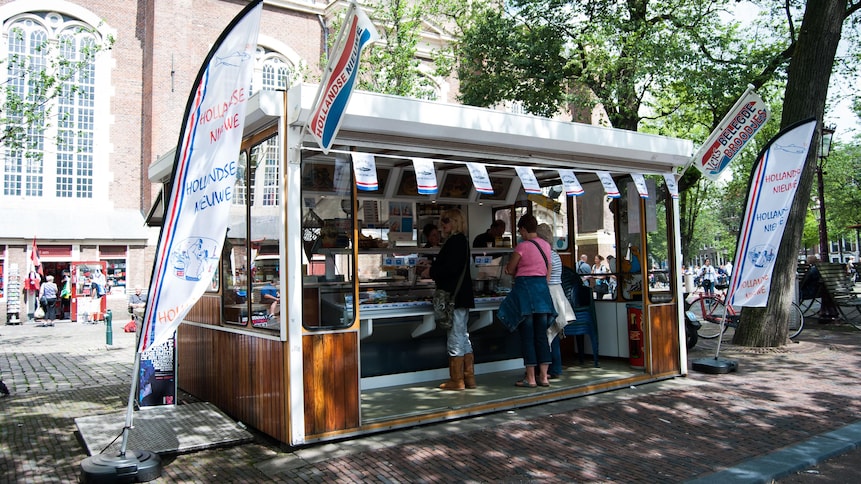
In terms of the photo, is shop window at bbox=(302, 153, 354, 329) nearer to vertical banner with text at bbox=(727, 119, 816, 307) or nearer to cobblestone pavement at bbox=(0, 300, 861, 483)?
cobblestone pavement at bbox=(0, 300, 861, 483)

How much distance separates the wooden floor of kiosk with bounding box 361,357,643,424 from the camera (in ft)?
19.6

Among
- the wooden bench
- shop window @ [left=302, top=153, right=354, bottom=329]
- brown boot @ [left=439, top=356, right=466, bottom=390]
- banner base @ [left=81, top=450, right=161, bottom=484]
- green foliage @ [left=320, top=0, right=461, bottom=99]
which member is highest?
green foliage @ [left=320, top=0, right=461, bottom=99]

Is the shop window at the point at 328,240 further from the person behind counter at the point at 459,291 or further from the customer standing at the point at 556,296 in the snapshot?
the customer standing at the point at 556,296

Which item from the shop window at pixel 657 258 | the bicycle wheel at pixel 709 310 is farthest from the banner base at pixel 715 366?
the bicycle wheel at pixel 709 310

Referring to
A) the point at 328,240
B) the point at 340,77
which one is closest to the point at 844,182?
the point at 328,240

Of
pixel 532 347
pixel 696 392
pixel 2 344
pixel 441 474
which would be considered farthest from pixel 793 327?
pixel 2 344

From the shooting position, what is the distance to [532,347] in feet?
22.5

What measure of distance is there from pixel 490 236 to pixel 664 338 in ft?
8.96

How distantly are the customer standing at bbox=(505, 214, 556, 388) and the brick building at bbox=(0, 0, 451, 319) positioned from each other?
20231mm

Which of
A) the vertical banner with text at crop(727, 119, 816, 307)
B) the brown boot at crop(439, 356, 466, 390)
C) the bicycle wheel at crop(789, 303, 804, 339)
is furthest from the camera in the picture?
the bicycle wheel at crop(789, 303, 804, 339)

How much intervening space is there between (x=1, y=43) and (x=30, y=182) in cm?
513

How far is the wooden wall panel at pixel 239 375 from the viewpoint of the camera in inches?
205

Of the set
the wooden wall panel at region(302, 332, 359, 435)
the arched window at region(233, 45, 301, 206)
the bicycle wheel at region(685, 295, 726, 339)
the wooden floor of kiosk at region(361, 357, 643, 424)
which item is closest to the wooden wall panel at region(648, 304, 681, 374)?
the wooden floor of kiosk at region(361, 357, 643, 424)

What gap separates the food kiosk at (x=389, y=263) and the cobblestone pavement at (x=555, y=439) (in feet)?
1.01
